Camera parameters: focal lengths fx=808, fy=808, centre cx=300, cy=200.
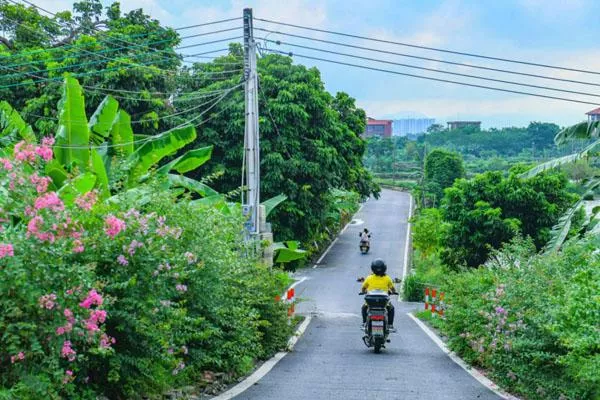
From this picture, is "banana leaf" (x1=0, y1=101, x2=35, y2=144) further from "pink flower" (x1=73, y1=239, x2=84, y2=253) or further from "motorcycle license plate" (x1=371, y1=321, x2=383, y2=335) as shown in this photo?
"pink flower" (x1=73, y1=239, x2=84, y2=253)

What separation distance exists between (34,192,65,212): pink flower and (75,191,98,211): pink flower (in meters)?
0.53

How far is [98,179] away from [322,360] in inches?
181

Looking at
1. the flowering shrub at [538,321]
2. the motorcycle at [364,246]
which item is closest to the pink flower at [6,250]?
the flowering shrub at [538,321]

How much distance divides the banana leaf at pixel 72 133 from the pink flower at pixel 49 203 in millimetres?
8144

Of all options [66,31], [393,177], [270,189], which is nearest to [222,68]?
[270,189]

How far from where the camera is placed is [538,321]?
31.7ft

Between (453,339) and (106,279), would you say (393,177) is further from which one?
(106,279)

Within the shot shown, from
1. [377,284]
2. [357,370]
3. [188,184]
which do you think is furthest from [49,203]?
[188,184]

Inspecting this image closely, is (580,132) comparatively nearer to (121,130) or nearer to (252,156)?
(252,156)

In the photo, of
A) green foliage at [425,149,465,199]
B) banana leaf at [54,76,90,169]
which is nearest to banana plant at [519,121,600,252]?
banana leaf at [54,76,90,169]

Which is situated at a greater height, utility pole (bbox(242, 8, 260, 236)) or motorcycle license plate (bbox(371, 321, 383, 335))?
utility pole (bbox(242, 8, 260, 236))

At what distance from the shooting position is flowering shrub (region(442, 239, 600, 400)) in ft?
27.0

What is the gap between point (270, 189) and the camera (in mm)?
34375

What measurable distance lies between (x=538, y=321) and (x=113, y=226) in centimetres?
534
